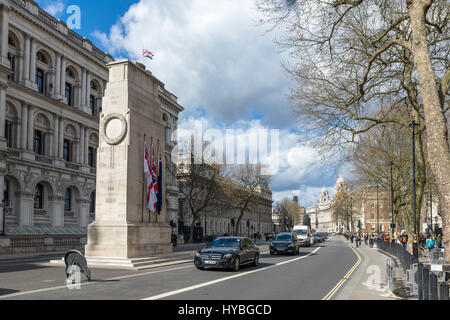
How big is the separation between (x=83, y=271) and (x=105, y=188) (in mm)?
9025

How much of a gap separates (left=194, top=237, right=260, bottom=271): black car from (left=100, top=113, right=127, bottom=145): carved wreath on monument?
7.81 metres

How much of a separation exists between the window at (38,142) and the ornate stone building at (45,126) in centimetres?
9

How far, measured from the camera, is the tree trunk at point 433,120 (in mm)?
12945

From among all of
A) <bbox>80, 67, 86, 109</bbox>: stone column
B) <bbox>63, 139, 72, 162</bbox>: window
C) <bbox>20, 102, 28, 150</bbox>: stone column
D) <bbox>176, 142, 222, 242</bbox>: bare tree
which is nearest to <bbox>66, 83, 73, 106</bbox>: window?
<bbox>80, 67, 86, 109</bbox>: stone column

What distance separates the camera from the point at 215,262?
1809 cm

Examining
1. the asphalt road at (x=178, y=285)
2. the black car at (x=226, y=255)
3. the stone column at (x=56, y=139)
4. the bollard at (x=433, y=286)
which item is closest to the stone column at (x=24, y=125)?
the stone column at (x=56, y=139)

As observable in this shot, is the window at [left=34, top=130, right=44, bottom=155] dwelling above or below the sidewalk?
above

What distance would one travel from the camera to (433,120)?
13320 mm

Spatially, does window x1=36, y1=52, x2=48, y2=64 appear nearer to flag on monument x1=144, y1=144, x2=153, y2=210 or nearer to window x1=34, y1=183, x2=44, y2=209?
window x1=34, y1=183, x2=44, y2=209

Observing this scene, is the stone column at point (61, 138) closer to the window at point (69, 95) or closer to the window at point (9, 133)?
the window at point (69, 95)

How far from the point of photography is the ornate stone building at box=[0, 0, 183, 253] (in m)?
34.8

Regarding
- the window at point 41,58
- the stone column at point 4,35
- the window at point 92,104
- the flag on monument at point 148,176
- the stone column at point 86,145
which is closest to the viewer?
the flag on monument at point 148,176

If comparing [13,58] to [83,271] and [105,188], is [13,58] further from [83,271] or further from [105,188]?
[83,271]
